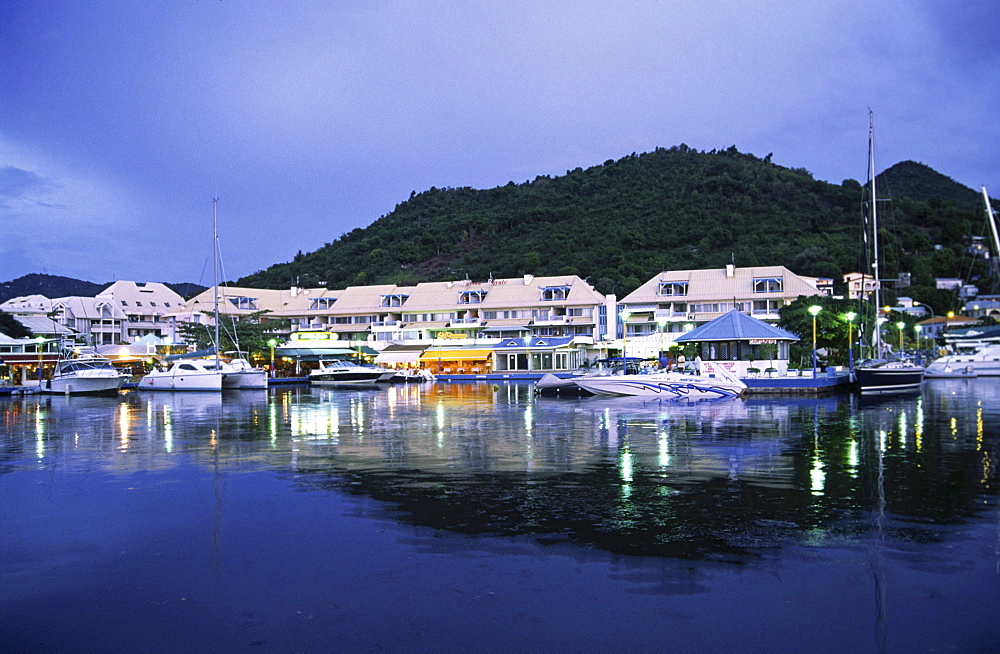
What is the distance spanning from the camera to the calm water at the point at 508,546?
20.9 ft

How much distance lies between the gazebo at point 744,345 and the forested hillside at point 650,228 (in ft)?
146

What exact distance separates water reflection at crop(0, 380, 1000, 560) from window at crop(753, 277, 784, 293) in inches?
1527

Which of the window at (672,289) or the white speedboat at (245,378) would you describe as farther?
the window at (672,289)

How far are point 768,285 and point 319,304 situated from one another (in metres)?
46.3

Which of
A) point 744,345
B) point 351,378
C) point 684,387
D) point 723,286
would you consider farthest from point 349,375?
point 723,286

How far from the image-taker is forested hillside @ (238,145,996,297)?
97.4 m

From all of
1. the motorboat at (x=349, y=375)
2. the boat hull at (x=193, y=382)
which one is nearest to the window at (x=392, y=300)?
the motorboat at (x=349, y=375)

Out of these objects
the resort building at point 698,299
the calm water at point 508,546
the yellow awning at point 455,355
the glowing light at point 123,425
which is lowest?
the glowing light at point 123,425

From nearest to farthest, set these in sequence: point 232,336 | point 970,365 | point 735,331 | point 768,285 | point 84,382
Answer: point 735,331 < point 84,382 < point 970,365 < point 232,336 < point 768,285

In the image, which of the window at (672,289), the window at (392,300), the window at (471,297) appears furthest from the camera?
the window at (392,300)

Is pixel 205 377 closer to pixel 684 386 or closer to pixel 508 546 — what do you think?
pixel 684 386

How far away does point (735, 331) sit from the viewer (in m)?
41.3

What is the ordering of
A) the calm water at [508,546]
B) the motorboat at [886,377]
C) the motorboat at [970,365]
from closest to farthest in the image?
the calm water at [508,546] < the motorboat at [886,377] < the motorboat at [970,365]

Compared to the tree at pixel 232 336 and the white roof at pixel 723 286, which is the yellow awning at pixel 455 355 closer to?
the white roof at pixel 723 286
